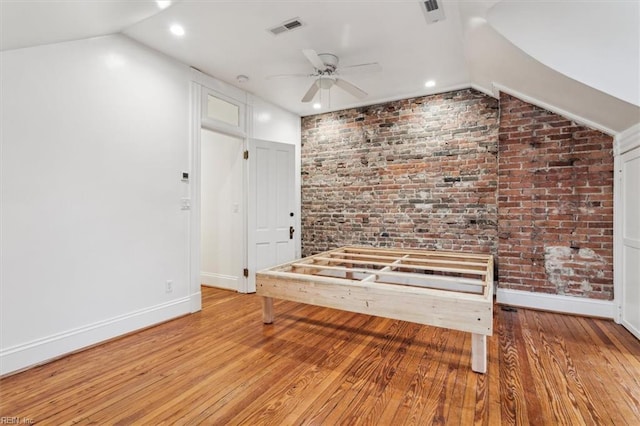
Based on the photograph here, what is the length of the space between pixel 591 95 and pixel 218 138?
4437 millimetres

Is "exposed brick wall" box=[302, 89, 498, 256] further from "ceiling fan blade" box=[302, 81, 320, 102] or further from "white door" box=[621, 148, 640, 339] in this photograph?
"ceiling fan blade" box=[302, 81, 320, 102]

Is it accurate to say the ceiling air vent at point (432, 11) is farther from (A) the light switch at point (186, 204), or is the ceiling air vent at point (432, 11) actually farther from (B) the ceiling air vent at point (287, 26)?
(A) the light switch at point (186, 204)

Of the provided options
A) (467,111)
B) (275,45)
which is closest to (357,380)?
(275,45)

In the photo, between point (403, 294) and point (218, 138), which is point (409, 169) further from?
point (218, 138)

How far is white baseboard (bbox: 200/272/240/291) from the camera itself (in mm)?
4375

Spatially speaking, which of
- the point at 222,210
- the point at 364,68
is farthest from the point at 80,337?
the point at 364,68

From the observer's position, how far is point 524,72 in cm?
296

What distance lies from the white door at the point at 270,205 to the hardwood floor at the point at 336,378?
4.65 ft

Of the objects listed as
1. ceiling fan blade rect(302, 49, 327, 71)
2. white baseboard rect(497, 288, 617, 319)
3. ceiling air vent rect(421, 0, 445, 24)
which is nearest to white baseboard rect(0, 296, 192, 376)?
ceiling fan blade rect(302, 49, 327, 71)

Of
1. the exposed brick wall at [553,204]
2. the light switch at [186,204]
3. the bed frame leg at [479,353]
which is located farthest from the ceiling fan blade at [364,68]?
the bed frame leg at [479,353]

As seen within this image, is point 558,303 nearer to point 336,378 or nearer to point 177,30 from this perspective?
point 336,378

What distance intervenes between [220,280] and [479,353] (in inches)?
141

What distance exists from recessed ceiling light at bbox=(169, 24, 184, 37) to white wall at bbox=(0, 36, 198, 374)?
18.1 inches

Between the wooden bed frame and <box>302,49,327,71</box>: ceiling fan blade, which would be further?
<box>302,49,327,71</box>: ceiling fan blade
